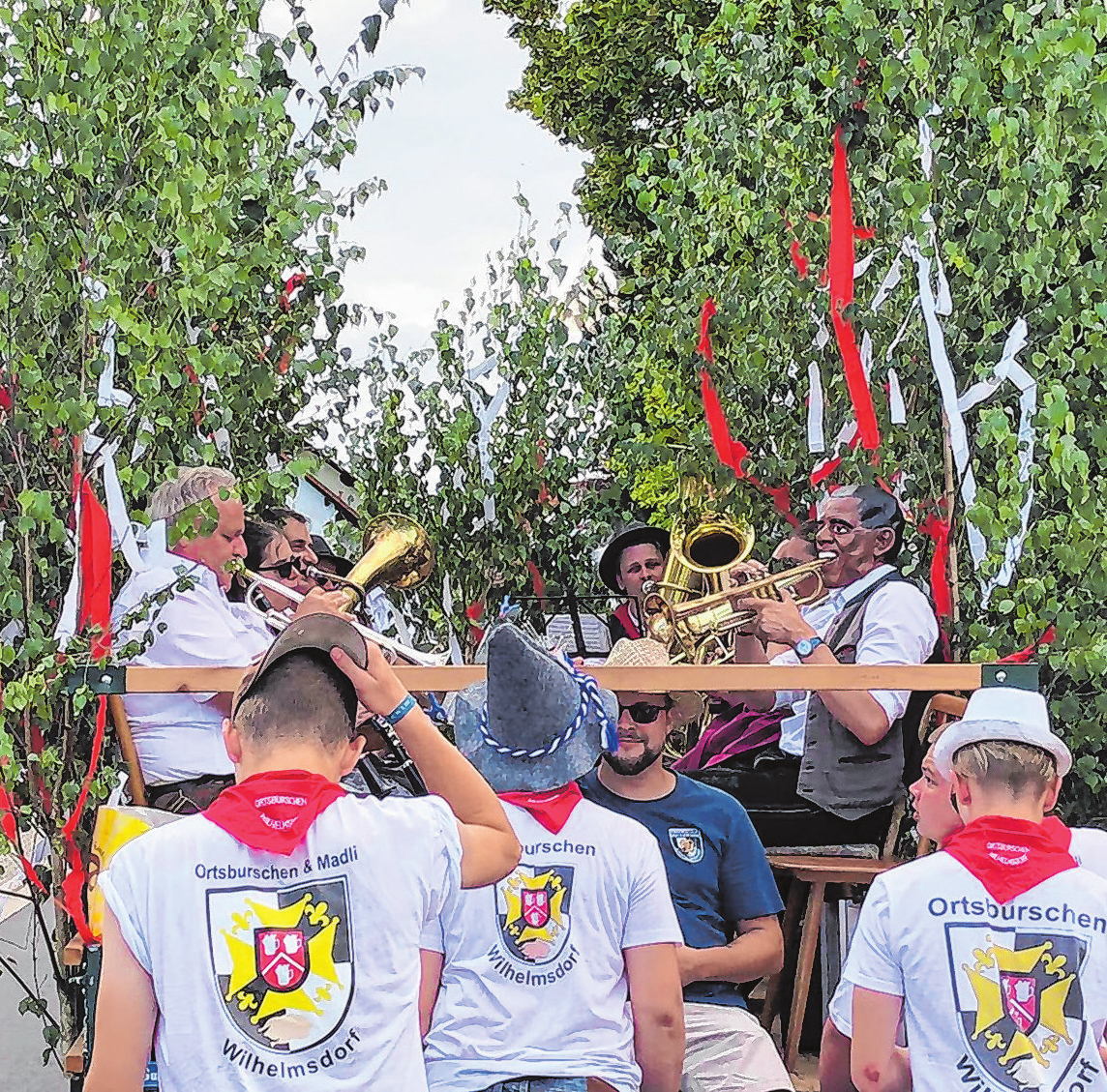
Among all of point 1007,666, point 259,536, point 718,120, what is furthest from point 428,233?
point 1007,666

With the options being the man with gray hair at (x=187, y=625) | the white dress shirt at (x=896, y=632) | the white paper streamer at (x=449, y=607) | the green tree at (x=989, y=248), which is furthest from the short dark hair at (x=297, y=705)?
the white paper streamer at (x=449, y=607)

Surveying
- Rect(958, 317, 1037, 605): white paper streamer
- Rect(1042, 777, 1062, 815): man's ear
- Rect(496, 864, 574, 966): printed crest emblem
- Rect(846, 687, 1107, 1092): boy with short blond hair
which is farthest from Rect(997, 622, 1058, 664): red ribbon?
Rect(496, 864, 574, 966): printed crest emblem

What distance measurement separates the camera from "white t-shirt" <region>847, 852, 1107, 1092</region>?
2.35m

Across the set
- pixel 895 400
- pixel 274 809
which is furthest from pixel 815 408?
pixel 274 809

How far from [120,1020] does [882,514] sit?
338cm

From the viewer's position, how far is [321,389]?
5.74 meters

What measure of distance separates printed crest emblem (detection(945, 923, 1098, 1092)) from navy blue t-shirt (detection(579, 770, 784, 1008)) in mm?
935

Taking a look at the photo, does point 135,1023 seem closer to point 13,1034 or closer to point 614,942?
point 614,942

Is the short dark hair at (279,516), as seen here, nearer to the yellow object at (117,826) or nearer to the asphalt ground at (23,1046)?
the asphalt ground at (23,1046)

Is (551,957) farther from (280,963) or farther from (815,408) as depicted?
(815,408)

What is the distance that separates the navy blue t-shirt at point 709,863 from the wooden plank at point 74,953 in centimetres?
138

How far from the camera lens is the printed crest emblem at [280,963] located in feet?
6.45

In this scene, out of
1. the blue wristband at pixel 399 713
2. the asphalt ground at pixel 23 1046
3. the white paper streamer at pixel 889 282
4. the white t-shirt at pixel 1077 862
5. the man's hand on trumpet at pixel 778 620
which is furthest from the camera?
the asphalt ground at pixel 23 1046

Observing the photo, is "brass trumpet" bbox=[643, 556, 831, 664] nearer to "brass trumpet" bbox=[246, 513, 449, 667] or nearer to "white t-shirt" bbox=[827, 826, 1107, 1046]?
"brass trumpet" bbox=[246, 513, 449, 667]
